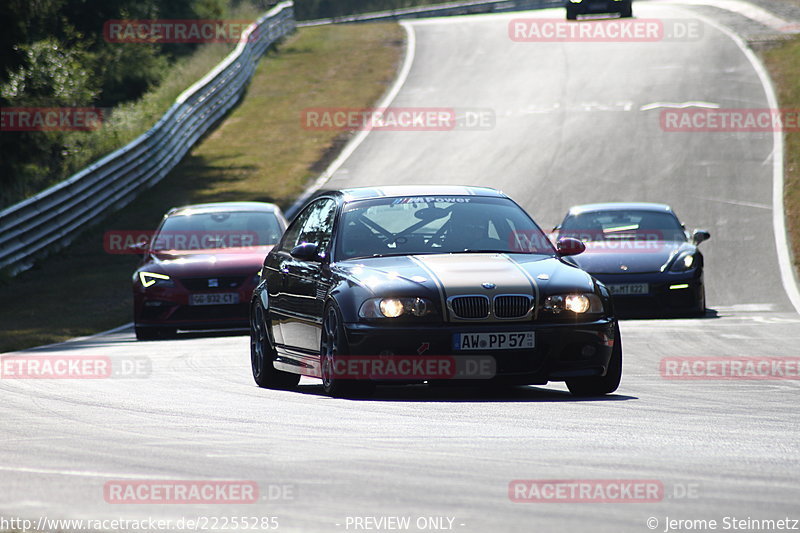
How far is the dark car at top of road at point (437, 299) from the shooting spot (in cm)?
849

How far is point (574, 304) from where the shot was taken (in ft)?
28.5

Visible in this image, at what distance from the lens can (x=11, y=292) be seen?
2030cm

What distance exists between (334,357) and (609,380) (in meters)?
1.76

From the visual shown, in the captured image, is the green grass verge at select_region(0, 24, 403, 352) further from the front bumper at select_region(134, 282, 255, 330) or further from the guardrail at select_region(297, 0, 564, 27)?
the guardrail at select_region(297, 0, 564, 27)

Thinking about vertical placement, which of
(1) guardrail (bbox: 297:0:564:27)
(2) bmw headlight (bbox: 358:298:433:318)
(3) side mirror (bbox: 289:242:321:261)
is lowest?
(1) guardrail (bbox: 297:0:564:27)

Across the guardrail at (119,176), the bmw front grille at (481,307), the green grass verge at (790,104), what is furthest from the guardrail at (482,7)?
the bmw front grille at (481,307)

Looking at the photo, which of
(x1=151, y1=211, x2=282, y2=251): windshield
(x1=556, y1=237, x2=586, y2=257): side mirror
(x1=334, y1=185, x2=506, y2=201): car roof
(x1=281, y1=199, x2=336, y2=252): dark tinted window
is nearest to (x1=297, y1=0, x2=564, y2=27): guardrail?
(x1=151, y1=211, x2=282, y2=251): windshield

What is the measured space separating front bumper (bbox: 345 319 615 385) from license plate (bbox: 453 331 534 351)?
0.02 m

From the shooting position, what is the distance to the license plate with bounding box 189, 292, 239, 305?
15391mm

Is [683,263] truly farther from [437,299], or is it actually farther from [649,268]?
[437,299]

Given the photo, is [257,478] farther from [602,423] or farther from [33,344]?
[33,344]

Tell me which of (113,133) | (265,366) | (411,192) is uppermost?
(411,192)

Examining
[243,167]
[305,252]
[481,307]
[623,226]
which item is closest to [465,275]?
[481,307]

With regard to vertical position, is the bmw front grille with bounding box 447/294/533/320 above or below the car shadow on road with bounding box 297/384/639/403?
above
